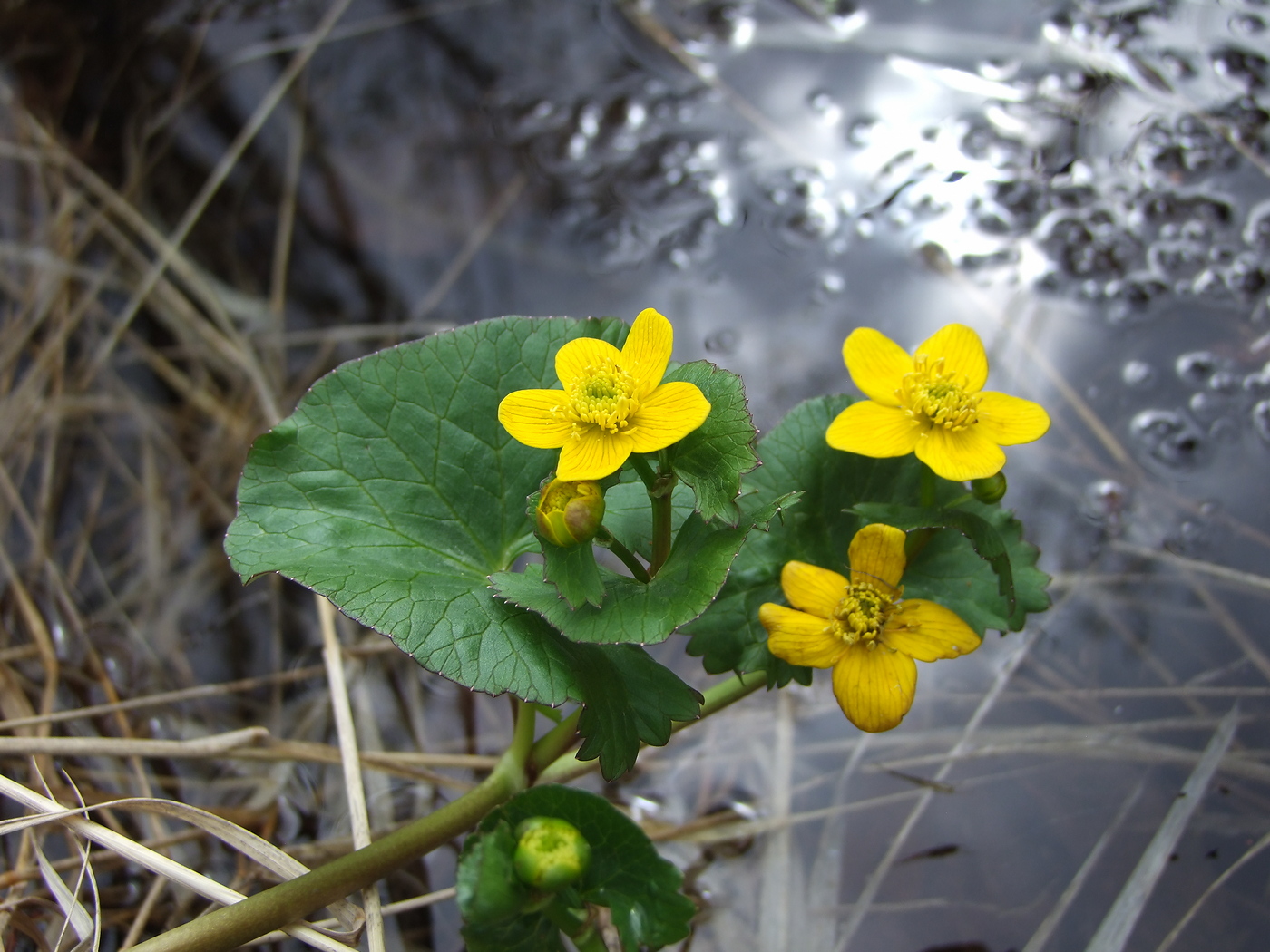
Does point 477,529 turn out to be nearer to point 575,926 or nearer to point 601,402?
point 601,402

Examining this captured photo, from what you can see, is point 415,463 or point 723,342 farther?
point 723,342

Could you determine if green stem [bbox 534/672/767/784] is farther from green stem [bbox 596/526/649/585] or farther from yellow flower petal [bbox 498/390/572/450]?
yellow flower petal [bbox 498/390/572/450]

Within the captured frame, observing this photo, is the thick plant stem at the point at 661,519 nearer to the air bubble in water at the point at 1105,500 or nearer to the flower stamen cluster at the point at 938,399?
the flower stamen cluster at the point at 938,399

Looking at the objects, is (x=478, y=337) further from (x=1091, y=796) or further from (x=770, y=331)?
(x=1091, y=796)

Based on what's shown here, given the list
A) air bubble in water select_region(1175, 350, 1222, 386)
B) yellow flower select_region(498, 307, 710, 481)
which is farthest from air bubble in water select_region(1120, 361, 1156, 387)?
yellow flower select_region(498, 307, 710, 481)

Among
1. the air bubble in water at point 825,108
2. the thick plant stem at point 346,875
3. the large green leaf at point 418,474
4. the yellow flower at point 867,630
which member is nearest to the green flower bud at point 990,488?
the yellow flower at point 867,630

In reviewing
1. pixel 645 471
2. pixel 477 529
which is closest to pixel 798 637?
pixel 645 471

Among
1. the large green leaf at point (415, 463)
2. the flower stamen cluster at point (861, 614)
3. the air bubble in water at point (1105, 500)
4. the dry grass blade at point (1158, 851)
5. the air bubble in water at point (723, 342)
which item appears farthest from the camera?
the air bubble in water at point (723, 342)
